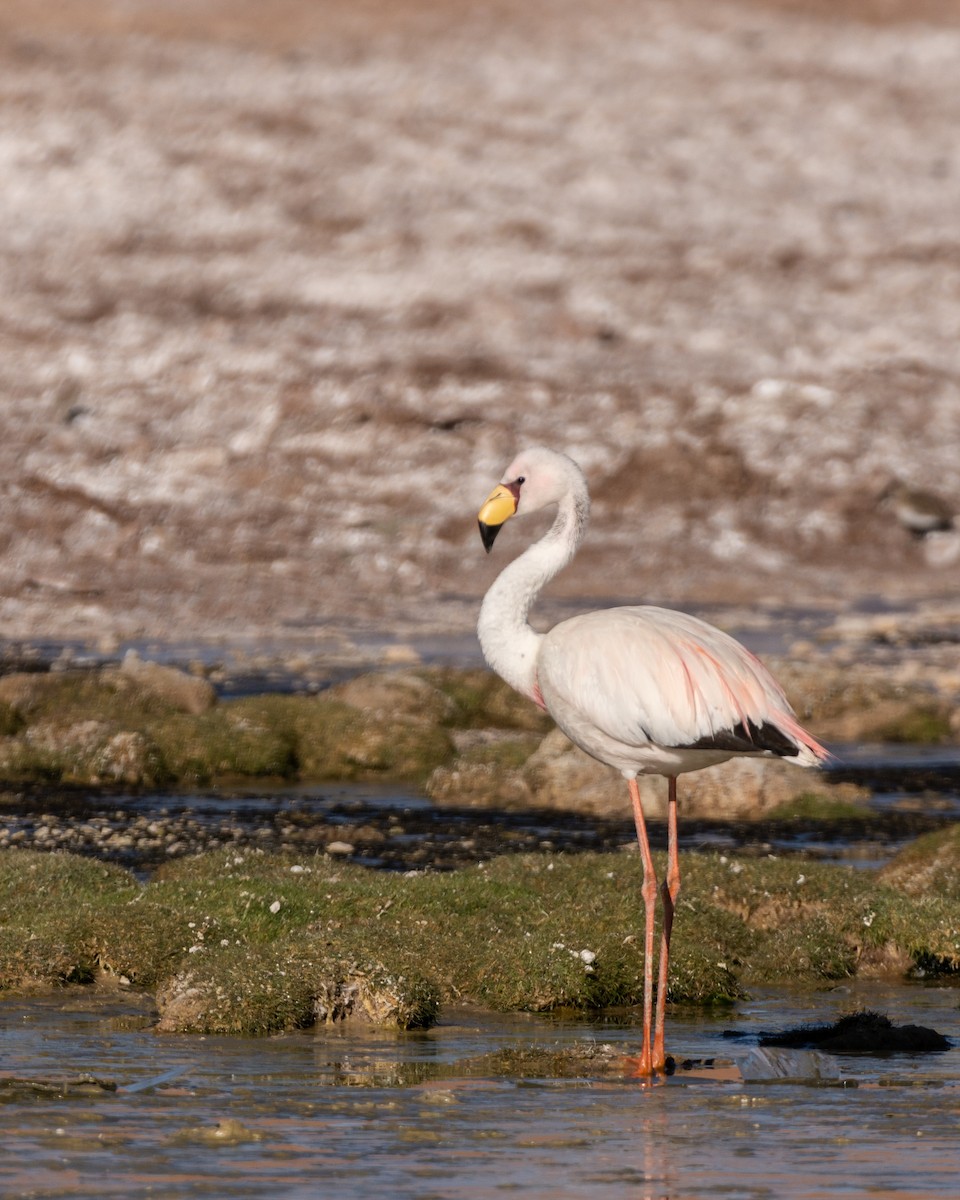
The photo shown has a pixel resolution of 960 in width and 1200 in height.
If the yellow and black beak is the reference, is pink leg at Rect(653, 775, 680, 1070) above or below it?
below

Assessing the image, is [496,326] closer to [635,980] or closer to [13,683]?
[13,683]

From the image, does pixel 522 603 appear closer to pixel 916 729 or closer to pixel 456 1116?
pixel 456 1116

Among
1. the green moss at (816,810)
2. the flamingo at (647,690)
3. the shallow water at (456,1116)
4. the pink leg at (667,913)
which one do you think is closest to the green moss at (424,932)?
the shallow water at (456,1116)

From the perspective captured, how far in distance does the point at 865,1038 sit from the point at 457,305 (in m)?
64.1

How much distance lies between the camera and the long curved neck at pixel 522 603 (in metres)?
13.3

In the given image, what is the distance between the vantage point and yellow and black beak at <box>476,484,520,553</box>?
43.8ft

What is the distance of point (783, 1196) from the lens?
9102 mm

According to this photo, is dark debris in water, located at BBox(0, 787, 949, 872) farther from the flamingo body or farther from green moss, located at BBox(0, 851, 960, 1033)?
the flamingo body

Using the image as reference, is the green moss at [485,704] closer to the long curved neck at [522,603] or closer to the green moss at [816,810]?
the green moss at [816,810]

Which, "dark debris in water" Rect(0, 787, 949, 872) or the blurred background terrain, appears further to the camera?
the blurred background terrain

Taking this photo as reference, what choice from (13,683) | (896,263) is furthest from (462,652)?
(896,263)

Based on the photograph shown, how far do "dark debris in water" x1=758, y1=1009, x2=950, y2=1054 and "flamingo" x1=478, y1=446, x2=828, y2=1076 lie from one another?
2.79 feet

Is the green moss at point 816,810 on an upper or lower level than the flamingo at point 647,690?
lower

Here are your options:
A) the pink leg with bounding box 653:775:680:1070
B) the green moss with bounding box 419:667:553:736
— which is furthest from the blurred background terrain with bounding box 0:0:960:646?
the pink leg with bounding box 653:775:680:1070
